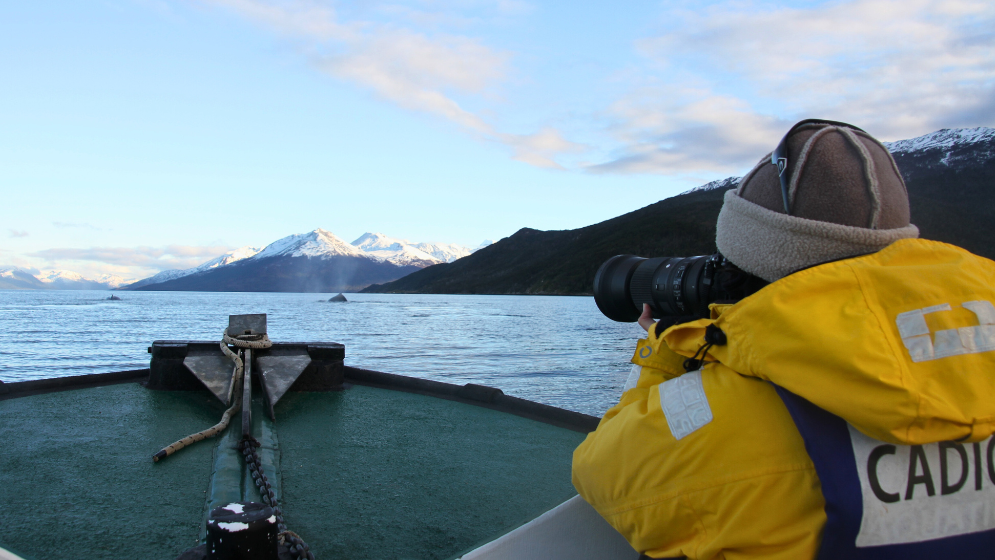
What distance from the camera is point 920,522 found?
3.04 ft

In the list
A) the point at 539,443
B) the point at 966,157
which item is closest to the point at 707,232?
the point at 966,157

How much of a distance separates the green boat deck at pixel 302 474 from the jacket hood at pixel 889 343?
5.32ft

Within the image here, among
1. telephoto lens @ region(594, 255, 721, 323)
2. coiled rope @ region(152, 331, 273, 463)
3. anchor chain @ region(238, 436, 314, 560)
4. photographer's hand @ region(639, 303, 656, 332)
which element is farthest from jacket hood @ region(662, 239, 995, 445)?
coiled rope @ region(152, 331, 273, 463)

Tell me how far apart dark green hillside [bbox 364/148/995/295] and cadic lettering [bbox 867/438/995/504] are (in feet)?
267

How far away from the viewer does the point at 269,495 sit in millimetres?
2340

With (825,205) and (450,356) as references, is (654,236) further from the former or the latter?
(825,205)

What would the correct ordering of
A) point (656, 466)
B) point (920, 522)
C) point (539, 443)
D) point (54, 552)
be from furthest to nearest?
point (539, 443)
point (54, 552)
point (656, 466)
point (920, 522)

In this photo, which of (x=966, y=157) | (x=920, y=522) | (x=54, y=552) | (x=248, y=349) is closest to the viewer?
(x=920, y=522)

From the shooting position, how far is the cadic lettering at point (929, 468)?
908 mm

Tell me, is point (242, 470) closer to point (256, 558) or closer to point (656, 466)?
point (256, 558)

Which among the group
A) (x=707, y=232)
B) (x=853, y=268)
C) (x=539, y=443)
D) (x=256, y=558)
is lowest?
(x=539, y=443)

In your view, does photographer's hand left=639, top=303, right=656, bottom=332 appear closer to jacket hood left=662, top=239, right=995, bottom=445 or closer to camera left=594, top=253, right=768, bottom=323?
camera left=594, top=253, right=768, bottom=323

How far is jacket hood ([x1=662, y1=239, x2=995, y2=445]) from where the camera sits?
82 centimetres

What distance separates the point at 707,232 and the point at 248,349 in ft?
332
